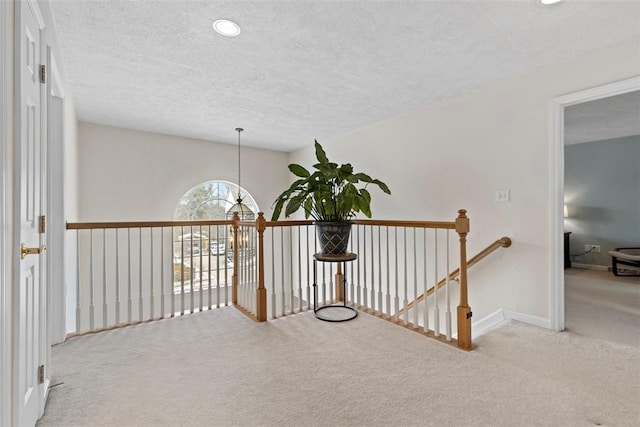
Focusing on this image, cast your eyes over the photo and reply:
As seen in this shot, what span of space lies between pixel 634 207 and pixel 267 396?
653 cm

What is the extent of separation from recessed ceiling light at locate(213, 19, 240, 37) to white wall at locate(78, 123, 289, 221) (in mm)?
3029

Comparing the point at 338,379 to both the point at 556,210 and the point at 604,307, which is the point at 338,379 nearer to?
the point at 556,210

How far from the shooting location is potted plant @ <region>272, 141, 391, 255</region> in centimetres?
268

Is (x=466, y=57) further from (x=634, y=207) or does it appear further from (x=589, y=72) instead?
(x=634, y=207)

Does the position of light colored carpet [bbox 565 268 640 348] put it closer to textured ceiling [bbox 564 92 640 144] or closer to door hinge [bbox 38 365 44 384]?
textured ceiling [bbox 564 92 640 144]

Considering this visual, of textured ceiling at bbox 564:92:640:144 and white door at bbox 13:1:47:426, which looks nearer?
white door at bbox 13:1:47:426

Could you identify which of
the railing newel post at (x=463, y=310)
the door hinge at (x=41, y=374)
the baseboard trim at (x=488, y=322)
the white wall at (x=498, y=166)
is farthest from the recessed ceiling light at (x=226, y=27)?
the baseboard trim at (x=488, y=322)

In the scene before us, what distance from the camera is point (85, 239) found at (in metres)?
3.99

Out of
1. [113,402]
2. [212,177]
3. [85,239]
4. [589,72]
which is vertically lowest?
[113,402]

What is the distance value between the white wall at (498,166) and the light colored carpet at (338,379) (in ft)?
1.70

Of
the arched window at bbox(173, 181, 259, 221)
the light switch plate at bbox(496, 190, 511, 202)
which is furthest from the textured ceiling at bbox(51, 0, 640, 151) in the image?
the arched window at bbox(173, 181, 259, 221)

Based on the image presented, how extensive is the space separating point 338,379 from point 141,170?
13.3 ft

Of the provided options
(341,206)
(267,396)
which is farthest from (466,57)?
(267,396)

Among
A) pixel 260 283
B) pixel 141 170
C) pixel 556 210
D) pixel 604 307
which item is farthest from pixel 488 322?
pixel 141 170
